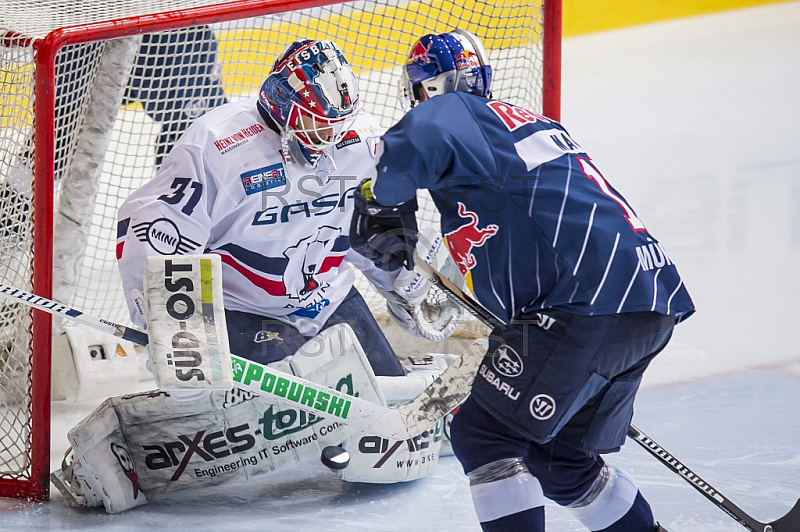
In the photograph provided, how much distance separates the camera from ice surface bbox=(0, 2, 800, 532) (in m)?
2.32

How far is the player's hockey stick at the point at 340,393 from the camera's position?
205cm

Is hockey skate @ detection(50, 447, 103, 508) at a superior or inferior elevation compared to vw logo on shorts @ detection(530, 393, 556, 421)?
inferior

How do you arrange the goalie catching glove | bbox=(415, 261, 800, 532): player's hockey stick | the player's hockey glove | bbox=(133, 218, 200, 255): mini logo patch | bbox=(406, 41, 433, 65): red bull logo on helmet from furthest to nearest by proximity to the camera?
1. the goalie catching glove
2. bbox=(133, 218, 200, 255): mini logo patch
3. bbox=(406, 41, 433, 65): red bull logo on helmet
4. bbox=(415, 261, 800, 532): player's hockey stick
5. the player's hockey glove

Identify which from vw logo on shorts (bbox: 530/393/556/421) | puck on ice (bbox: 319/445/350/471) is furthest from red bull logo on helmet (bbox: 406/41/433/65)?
puck on ice (bbox: 319/445/350/471)

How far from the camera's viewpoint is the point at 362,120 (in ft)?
8.65

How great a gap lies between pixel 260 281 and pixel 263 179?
0.29 m

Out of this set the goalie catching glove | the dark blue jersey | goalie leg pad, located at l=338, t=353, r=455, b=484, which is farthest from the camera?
the goalie catching glove

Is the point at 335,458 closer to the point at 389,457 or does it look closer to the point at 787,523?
the point at 389,457

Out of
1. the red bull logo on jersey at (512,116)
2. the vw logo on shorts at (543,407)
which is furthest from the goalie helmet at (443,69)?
the vw logo on shorts at (543,407)

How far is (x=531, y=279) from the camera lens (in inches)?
71.2

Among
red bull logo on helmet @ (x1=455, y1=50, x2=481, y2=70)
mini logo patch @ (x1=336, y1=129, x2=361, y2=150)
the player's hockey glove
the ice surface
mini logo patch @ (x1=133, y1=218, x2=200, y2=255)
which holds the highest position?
red bull logo on helmet @ (x1=455, y1=50, x2=481, y2=70)

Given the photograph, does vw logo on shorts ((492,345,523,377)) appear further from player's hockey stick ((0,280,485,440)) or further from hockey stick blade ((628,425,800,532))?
hockey stick blade ((628,425,800,532))

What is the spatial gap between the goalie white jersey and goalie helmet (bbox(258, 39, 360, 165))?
11 cm

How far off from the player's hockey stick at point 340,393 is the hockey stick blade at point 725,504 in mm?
378
